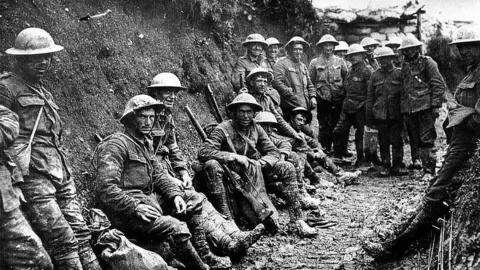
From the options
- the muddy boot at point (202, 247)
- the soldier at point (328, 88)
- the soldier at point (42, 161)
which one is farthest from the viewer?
the soldier at point (328, 88)

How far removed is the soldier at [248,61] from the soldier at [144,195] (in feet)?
15.0

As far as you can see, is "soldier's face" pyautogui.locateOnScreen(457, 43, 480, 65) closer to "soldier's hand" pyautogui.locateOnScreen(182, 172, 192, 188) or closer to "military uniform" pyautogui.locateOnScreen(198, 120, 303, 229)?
"military uniform" pyautogui.locateOnScreen(198, 120, 303, 229)

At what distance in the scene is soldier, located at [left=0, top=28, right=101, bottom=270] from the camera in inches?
175

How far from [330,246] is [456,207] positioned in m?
2.33

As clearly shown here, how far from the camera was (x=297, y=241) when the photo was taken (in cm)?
722

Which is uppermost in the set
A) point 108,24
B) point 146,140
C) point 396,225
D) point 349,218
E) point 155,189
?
point 108,24

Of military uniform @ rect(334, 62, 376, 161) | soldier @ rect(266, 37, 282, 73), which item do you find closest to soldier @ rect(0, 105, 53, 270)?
soldier @ rect(266, 37, 282, 73)

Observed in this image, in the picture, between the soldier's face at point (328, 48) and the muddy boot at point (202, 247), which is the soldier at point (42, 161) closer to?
the muddy boot at point (202, 247)

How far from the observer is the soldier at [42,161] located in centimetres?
445

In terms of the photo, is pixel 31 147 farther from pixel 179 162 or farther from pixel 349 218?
pixel 349 218

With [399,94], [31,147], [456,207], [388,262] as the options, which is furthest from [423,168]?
[31,147]

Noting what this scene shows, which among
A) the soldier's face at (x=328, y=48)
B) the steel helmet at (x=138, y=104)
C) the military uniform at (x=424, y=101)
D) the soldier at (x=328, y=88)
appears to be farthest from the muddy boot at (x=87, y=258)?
the soldier's face at (x=328, y=48)

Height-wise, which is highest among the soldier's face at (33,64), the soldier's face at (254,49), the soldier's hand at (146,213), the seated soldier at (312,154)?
the soldier's face at (33,64)

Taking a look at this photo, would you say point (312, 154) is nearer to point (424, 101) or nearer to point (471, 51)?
point (424, 101)
